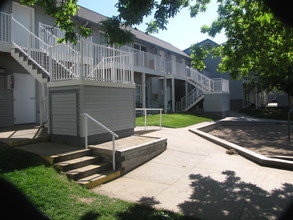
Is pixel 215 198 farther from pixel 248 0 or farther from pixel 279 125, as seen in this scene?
pixel 279 125

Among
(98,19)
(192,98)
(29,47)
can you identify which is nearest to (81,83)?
(29,47)

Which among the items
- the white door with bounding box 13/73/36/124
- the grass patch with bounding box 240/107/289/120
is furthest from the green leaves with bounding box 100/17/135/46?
the grass patch with bounding box 240/107/289/120

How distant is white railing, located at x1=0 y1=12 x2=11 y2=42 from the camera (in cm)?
934

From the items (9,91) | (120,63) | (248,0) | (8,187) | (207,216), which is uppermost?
(248,0)

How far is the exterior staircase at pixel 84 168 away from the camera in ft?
Answer: 17.4

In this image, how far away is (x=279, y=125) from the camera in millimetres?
16203

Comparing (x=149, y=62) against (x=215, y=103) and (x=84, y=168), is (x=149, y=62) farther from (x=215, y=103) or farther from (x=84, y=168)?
(x=84, y=168)

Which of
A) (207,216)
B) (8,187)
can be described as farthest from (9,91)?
(207,216)

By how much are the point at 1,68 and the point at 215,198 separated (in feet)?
29.9

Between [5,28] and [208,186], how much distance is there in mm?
8925

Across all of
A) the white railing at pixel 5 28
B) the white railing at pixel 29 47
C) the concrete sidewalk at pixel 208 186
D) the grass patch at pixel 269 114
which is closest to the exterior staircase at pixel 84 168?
the concrete sidewalk at pixel 208 186

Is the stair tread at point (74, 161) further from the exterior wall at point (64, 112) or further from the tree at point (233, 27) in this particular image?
the tree at point (233, 27)

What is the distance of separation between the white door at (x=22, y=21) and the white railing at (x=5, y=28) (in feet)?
1.15

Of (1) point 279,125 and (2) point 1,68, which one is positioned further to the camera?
(1) point 279,125
